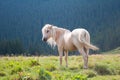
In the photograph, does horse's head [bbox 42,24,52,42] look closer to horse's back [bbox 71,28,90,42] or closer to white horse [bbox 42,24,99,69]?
white horse [bbox 42,24,99,69]

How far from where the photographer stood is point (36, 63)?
53.6 feet

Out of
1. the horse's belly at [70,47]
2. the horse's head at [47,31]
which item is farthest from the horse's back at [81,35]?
the horse's head at [47,31]

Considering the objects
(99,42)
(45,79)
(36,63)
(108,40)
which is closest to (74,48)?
(36,63)

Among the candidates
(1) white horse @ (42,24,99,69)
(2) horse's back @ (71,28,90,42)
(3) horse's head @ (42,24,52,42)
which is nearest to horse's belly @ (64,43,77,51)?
(1) white horse @ (42,24,99,69)

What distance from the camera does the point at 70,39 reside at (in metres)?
17.0

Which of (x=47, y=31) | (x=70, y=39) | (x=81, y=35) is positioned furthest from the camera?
(x=47, y=31)

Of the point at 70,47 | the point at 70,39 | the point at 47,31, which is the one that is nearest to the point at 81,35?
the point at 70,39

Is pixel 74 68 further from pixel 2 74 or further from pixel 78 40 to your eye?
pixel 2 74

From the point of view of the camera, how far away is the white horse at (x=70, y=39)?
16266mm

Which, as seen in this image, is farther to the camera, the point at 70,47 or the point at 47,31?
the point at 47,31

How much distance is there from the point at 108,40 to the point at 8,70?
16029 centimetres

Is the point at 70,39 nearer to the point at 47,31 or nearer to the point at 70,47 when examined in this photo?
the point at 70,47

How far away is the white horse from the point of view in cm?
1627

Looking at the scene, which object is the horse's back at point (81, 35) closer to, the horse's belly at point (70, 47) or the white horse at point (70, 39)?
the white horse at point (70, 39)
